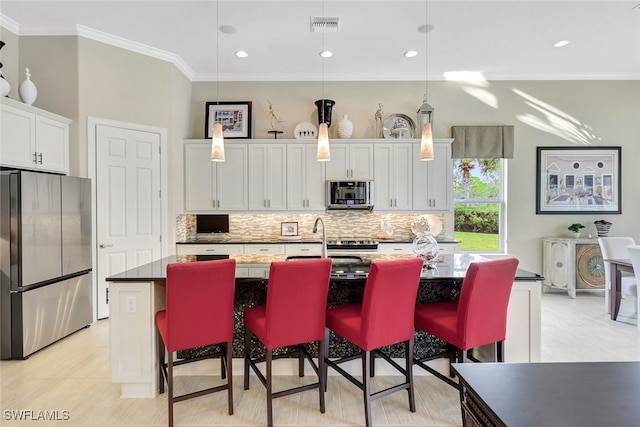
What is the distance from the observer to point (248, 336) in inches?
94.0

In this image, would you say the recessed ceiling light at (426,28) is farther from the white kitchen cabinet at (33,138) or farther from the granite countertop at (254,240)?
the white kitchen cabinet at (33,138)

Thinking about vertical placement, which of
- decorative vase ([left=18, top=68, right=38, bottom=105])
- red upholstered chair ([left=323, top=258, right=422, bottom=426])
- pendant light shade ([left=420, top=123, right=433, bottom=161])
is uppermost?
decorative vase ([left=18, top=68, right=38, bottom=105])

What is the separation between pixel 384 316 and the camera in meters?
2.06

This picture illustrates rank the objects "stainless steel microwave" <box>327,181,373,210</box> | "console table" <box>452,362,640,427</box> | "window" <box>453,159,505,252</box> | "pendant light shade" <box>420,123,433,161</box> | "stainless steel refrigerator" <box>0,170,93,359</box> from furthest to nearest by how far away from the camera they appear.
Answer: "window" <box>453,159,505,252</box>, "stainless steel microwave" <box>327,181,373,210</box>, "stainless steel refrigerator" <box>0,170,93,359</box>, "pendant light shade" <box>420,123,433,161</box>, "console table" <box>452,362,640,427</box>

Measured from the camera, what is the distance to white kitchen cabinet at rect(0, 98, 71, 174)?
3055mm

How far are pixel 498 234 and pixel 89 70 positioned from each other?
19.3 feet

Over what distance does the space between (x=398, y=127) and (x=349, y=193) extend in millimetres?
1261

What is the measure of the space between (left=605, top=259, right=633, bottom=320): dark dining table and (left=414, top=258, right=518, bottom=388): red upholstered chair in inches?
106

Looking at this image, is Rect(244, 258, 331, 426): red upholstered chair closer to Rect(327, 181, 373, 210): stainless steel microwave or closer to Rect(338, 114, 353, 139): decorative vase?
Rect(327, 181, 373, 210): stainless steel microwave

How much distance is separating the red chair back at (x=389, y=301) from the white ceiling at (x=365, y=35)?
2683 mm

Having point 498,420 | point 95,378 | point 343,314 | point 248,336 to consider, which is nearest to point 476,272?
point 343,314

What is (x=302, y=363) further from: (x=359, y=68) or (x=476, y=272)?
(x=359, y=68)

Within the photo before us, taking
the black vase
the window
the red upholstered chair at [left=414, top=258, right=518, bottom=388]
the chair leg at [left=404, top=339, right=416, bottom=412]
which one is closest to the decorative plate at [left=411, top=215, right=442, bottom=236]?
the window

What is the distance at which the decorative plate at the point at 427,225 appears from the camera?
5012 mm
